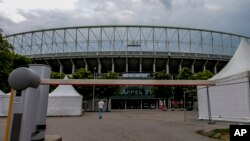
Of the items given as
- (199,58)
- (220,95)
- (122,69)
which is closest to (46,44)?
(122,69)

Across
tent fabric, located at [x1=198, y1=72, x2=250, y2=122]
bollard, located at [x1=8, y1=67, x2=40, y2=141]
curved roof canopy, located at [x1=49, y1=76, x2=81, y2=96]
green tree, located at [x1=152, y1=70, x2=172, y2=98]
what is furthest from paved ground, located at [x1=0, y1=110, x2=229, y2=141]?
green tree, located at [x1=152, y1=70, x2=172, y2=98]

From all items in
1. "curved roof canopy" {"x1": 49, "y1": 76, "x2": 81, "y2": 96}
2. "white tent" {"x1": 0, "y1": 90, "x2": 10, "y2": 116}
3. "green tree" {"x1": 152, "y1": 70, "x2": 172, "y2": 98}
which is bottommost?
"white tent" {"x1": 0, "y1": 90, "x2": 10, "y2": 116}

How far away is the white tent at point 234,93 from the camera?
16.9 meters

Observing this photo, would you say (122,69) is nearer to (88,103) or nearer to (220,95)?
(88,103)

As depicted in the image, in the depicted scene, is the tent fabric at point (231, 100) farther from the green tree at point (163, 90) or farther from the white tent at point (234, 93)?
the green tree at point (163, 90)

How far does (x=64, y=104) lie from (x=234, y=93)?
19.2 metres

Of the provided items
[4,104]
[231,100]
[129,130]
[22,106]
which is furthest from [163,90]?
[22,106]

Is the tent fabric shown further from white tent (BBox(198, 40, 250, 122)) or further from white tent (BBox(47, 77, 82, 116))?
white tent (BBox(47, 77, 82, 116))

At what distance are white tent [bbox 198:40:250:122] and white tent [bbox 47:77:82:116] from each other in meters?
15.2

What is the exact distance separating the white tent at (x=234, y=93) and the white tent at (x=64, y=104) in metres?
15.2

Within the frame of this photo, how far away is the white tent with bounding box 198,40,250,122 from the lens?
16.9 m

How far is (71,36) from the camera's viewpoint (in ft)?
262

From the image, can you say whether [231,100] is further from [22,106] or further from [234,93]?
[22,106]

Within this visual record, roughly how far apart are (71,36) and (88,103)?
117ft
